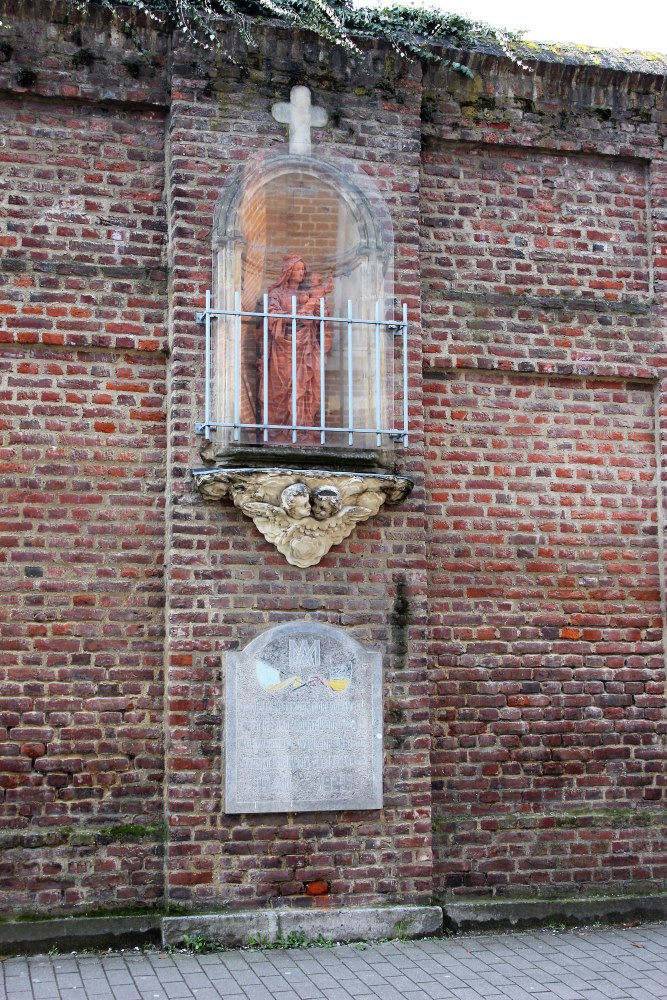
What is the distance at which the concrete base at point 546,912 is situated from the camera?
20.7 ft

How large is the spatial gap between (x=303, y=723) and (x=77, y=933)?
1586mm

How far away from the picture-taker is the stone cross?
6562mm

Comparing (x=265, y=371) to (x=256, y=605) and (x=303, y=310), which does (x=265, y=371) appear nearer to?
(x=303, y=310)

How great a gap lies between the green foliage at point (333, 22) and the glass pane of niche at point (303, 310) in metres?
0.80

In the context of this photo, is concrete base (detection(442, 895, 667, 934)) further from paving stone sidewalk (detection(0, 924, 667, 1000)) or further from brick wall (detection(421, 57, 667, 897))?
paving stone sidewalk (detection(0, 924, 667, 1000))

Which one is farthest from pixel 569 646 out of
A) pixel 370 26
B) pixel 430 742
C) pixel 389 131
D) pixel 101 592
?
pixel 370 26

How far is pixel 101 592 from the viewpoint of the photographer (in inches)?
241

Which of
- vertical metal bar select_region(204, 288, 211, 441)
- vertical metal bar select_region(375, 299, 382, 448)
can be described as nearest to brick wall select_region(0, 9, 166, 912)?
vertical metal bar select_region(204, 288, 211, 441)

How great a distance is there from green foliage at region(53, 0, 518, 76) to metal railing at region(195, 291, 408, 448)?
1.59 metres

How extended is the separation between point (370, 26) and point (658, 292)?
2.48m

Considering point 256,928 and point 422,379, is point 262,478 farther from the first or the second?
point 256,928

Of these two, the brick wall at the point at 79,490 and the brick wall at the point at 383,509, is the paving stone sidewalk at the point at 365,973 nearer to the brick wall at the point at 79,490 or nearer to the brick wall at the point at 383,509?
the brick wall at the point at 383,509

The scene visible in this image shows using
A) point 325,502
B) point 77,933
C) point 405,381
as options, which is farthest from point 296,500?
point 77,933

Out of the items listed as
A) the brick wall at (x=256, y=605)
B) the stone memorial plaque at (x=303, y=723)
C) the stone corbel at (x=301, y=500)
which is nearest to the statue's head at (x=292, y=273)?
the brick wall at (x=256, y=605)
